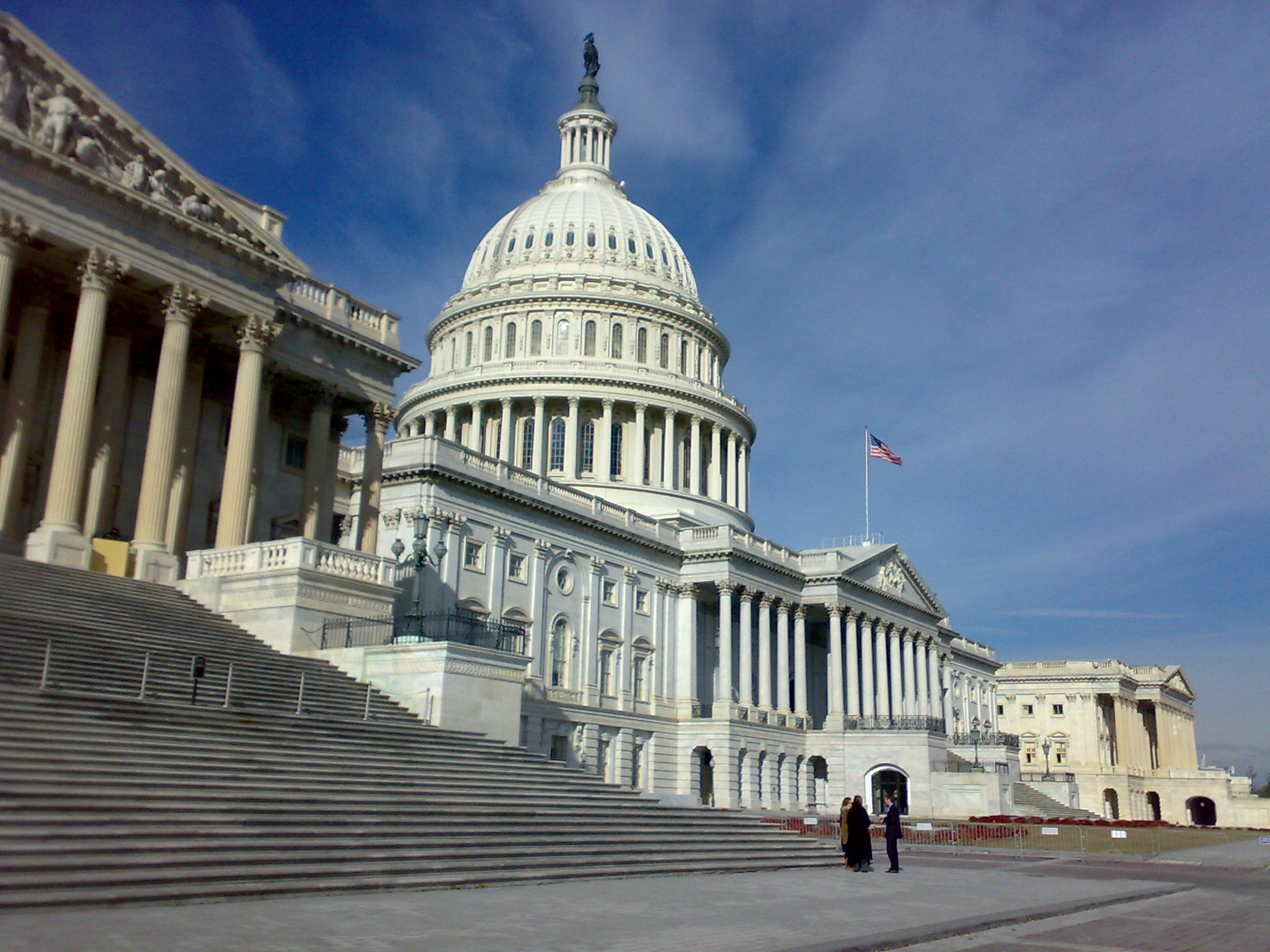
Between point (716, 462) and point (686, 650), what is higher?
point (716, 462)

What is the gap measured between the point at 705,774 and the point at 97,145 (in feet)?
160

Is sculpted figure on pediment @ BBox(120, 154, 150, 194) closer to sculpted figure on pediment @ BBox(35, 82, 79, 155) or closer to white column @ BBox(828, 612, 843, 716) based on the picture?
sculpted figure on pediment @ BBox(35, 82, 79, 155)

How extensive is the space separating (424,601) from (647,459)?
3880 centimetres

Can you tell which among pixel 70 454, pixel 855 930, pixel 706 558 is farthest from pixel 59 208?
pixel 706 558

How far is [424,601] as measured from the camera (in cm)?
5194

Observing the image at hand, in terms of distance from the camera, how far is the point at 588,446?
8806 cm

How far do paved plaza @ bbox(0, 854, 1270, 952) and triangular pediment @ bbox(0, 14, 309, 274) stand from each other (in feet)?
78.7

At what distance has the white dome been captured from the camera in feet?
314

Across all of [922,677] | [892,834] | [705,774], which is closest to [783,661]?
[705,774]

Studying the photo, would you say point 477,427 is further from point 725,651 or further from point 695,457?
point 725,651

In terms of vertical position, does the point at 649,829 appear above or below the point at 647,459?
below

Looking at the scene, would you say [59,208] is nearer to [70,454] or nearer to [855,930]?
[70,454]

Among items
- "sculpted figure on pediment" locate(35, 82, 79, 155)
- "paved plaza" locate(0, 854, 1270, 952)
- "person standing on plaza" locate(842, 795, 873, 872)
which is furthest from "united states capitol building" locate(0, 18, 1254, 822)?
"paved plaza" locate(0, 854, 1270, 952)

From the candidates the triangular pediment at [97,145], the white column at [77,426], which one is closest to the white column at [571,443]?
the triangular pediment at [97,145]
